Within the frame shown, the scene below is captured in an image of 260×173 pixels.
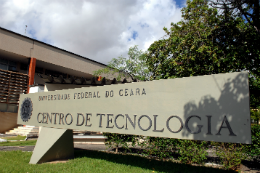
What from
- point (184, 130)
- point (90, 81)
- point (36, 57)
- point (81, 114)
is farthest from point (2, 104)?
point (184, 130)

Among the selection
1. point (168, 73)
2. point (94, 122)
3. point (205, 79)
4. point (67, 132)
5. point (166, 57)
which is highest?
point (166, 57)

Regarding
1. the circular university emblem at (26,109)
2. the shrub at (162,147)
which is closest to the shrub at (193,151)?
the shrub at (162,147)

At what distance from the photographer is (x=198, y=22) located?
31.7 ft

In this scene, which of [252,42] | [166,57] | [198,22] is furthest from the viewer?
[166,57]

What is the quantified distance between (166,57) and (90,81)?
15.3 ft

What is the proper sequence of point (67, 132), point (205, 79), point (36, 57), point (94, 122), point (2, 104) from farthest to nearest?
point (36, 57) < point (2, 104) < point (67, 132) < point (94, 122) < point (205, 79)

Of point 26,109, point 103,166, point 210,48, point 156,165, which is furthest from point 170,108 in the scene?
point 26,109

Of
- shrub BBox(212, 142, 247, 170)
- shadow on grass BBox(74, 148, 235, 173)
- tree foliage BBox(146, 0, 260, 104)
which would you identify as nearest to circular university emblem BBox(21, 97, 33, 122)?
shadow on grass BBox(74, 148, 235, 173)

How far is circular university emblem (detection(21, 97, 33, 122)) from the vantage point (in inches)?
302

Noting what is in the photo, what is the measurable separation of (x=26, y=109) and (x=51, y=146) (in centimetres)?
226

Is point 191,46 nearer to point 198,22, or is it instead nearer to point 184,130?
point 198,22

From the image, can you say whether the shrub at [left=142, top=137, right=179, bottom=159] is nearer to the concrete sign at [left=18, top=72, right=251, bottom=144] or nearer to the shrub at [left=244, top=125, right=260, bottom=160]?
the shrub at [left=244, top=125, right=260, bottom=160]

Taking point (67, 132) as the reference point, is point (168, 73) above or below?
above

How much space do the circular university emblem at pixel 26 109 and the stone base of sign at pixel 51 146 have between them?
1261mm
